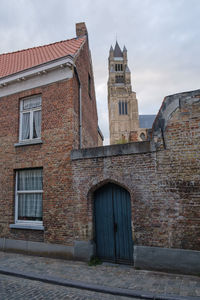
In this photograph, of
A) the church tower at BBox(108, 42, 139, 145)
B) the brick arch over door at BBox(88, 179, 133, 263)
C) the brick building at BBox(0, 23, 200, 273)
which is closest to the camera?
the brick building at BBox(0, 23, 200, 273)

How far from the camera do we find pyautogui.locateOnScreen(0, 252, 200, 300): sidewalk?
485 cm

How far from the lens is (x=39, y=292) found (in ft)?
16.7

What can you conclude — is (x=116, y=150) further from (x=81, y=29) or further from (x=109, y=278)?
(x=81, y=29)

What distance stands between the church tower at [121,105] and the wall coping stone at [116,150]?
61511 millimetres

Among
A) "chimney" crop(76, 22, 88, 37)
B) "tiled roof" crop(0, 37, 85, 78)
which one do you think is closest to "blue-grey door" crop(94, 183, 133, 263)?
"tiled roof" crop(0, 37, 85, 78)

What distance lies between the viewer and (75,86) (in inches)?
348

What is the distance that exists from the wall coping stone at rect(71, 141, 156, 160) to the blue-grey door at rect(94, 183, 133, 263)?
116 centimetres

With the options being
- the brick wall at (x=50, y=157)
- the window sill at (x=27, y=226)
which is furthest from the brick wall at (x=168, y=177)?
the window sill at (x=27, y=226)

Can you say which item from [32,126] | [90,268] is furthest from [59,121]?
[90,268]

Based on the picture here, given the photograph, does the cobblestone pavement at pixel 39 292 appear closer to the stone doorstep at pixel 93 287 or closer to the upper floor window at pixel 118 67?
the stone doorstep at pixel 93 287

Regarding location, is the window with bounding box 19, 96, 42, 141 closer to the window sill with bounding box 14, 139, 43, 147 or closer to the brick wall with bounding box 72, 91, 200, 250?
the window sill with bounding box 14, 139, 43, 147

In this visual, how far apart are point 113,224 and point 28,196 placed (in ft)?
12.5

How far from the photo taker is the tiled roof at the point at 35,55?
33.1 ft

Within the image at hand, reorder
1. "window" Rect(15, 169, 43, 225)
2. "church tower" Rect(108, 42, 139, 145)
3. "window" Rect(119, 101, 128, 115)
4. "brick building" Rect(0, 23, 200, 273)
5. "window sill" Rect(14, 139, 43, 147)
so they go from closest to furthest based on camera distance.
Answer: "brick building" Rect(0, 23, 200, 273) < "window" Rect(15, 169, 43, 225) < "window sill" Rect(14, 139, 43, 147) < "church tower" Rect(108, 42, 139, 145) < "window" Rect(119, 101, 128, 115)
